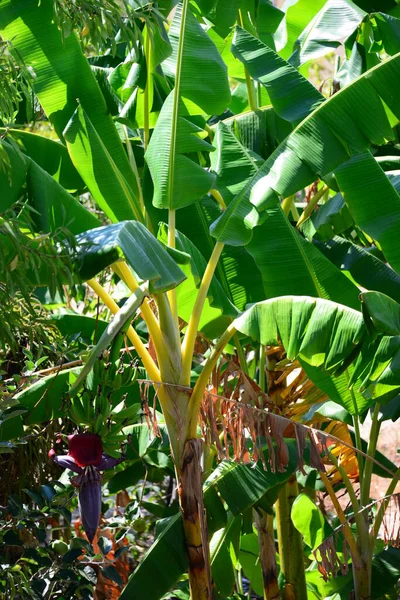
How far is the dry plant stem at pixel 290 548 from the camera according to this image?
162 inches

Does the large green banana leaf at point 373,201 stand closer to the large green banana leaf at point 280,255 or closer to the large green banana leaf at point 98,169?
the large green banana leaf at point 280,255

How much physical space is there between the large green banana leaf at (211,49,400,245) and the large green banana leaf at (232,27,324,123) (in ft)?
0.43

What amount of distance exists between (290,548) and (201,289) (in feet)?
5.68

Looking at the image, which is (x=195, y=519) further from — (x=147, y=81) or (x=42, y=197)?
(x=147, y=81)

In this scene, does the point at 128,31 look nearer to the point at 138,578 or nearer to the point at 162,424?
the point at 162,424

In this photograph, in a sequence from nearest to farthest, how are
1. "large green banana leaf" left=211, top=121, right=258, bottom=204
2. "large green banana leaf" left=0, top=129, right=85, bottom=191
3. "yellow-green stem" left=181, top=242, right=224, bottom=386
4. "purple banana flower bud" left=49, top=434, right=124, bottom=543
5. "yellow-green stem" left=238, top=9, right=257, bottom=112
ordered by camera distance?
1. "purple banana flower bud" left=49, top=434, right=124, bottom=543
2. "yellow-green stem" left=181, top=242, right=224, bottom=386
3. "large green banana leaf" left=211, top=121, right=258, bottom=204
4. "large green banana leaf" left=0, top=129, right=85, bottom=191
5. "yellow-green stem" left=238, top=9, right=257, bottom=112

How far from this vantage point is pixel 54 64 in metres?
3.39

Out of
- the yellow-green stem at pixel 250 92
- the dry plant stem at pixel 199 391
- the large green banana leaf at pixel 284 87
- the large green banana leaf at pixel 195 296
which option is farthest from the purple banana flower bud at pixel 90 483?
the yellow-green stem at pixel 250 92

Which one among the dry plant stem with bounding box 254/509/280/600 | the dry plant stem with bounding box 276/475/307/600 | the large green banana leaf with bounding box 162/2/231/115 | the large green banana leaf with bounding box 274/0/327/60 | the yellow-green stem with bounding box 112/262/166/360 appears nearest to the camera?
the yellow-green stem with bounding box 112/262/166/360

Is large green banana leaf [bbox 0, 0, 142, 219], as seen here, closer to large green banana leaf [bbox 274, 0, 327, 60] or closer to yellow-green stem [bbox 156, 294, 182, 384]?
yellow-green stem [bbox 156, 294, 182, 384]

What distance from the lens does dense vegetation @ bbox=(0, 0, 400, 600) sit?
2.90 m

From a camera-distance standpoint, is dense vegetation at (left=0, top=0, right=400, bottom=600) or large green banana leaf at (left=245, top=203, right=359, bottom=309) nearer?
dense vegetation at (left=0, top=0, right=400, bottom=600)

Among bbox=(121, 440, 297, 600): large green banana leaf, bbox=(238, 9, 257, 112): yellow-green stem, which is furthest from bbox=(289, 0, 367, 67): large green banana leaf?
bbox=(121, 440, 297, 600): large green banana leaf

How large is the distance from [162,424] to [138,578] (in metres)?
0.76
